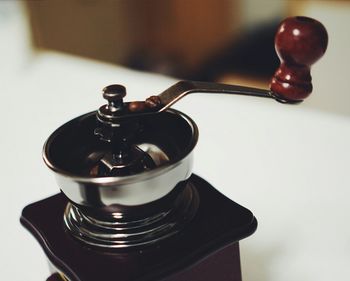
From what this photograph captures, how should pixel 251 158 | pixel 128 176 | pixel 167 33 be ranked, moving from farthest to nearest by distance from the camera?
pixel 167 33
pixel 251 158
pixel 128 176

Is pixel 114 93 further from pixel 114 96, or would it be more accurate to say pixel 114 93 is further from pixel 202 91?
pixel 202 91

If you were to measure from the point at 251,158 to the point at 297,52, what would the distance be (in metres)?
0.51

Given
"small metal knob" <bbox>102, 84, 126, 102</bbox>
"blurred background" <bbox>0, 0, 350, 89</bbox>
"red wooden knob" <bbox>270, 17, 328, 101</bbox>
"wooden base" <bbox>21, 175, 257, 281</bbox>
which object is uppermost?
"red wooden knob" <bbox>270, 17, 328, 101</bbox>

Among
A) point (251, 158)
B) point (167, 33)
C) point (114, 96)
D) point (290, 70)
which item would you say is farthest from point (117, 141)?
point (167, 33)

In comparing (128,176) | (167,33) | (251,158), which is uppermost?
(128,176)

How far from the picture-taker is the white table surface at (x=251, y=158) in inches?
34.0

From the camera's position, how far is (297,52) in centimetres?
60

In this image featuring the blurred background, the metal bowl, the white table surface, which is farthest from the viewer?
the blurred background

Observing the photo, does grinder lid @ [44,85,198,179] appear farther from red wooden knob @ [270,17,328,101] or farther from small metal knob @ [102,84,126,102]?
red wooden knob @ [270,17,328,101]

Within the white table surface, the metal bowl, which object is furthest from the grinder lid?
the white table surface

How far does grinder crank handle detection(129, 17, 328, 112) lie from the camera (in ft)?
1.93

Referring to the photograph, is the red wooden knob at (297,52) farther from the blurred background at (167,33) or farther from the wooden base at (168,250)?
the blurred background at (167,33)
